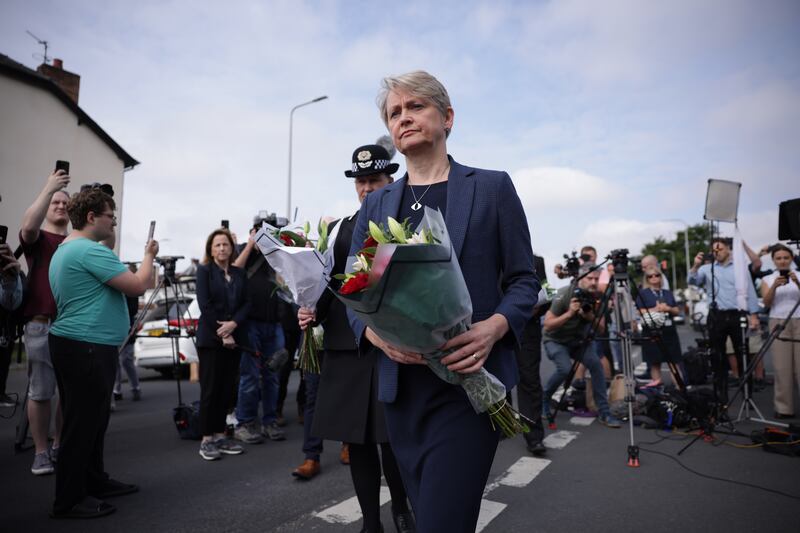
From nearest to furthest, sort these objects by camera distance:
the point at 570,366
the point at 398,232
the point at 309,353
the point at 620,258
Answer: the point at 398,232, the point at 309,353, the point at 620,258, the point at 570,366

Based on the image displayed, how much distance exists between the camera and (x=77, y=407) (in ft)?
11.2

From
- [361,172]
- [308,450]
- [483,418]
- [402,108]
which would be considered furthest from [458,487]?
[308,450]

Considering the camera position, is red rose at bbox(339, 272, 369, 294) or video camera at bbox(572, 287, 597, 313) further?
video camera at bbox(572, 287, 597, 313)

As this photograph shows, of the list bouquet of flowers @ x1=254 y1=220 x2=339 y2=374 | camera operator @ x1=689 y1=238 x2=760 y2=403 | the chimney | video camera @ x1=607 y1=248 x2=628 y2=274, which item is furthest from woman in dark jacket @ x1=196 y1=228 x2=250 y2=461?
the chimney

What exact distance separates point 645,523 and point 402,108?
10.2ft

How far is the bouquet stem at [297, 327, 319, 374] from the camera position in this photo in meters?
3.25

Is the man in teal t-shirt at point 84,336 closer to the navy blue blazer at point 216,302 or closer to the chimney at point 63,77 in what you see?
the navy blue blazer at point 216,302

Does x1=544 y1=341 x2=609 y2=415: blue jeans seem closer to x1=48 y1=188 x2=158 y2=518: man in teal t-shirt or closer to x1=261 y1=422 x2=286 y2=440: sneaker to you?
x1=261 y1=422 x2=286 y2=440: sneaker

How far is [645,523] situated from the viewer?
336 cm

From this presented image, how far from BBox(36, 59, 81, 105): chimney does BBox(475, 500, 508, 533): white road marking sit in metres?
27.4

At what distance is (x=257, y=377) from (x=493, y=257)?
456cm

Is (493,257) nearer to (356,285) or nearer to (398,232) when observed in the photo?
(398,232)

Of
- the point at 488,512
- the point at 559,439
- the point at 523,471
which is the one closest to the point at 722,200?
the point at 559,439

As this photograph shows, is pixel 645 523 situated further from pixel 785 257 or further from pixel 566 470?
pixel 785 257
